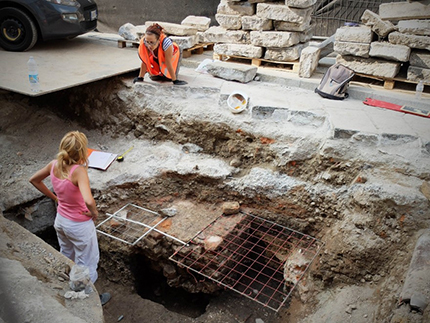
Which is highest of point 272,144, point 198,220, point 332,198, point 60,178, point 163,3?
point 163,3

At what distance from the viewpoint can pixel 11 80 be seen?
5.67 metres

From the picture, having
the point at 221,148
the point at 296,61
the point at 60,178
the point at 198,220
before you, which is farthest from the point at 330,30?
the point at 60,178

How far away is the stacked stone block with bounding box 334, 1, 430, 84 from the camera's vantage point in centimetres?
601

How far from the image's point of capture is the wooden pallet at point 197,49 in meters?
7.83

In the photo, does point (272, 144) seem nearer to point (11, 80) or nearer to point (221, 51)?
point (221, 51)

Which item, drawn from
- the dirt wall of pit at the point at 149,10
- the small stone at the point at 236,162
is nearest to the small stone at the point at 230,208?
the small stone at the point at 236,162

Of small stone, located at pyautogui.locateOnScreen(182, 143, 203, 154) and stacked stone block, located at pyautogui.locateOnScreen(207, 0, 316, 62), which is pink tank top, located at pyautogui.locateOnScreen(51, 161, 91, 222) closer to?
small stone, located at pyautogui.locateOnScreen(182, 143, 203, 154)

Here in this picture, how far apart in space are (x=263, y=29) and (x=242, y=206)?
349cm

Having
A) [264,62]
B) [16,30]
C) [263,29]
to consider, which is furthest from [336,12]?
[16,30]

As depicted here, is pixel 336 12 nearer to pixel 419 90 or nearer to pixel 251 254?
pixel 419 90

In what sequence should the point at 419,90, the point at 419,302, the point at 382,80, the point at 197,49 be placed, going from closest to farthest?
1. the point at 419,302
2. the point at 419,90
3. the point at 382,80
4. the point at 197,49

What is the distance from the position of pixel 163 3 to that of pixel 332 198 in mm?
8159

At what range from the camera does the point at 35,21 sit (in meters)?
7.00

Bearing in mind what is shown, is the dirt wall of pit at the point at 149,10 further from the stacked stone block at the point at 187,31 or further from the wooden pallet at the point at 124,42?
the wooden pallet at the point at 124,42
